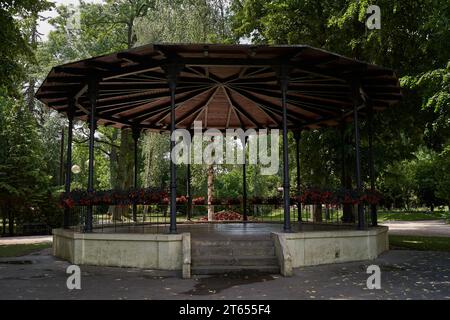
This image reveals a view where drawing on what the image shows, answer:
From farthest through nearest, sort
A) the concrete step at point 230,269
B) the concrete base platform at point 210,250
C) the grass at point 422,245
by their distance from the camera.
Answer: the grass at point 422,245, the concrete base platform at point 210,250, the concrete step at point 230,269

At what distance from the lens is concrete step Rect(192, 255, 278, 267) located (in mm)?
10336

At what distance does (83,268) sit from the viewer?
1084 centimetres

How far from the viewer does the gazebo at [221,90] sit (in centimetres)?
1114

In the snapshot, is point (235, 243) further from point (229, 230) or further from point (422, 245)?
point (422, 245)

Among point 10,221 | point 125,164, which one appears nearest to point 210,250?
point 10,221

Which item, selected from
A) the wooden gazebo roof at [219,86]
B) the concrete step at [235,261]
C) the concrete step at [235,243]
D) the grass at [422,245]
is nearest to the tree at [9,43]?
the wooden gazebo roof at [219,86]

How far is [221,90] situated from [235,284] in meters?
8.60

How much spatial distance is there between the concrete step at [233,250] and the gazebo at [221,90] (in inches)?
26.0

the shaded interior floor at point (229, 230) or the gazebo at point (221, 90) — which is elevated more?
the gazebo at point (221, 90)

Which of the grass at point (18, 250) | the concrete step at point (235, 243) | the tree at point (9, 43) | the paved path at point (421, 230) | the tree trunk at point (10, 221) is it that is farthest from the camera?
the tree trunk at point (10, 221)

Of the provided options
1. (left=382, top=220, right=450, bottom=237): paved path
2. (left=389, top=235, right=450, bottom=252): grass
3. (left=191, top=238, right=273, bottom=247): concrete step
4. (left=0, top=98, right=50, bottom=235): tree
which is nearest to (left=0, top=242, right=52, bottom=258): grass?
(left=191, top=238, right=273, bottom=247): concrete step

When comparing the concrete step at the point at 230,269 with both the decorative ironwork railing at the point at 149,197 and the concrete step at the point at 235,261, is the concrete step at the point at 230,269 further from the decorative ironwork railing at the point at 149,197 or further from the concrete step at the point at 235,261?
the decorative ironwork railing at the point at 149,197

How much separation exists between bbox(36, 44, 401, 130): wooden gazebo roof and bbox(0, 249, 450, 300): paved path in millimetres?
5414

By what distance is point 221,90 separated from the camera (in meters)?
15.6
